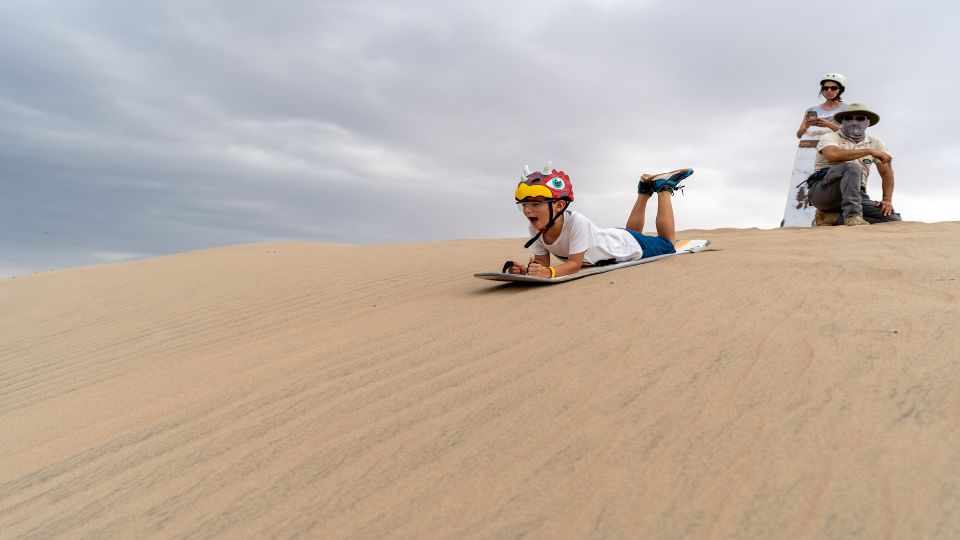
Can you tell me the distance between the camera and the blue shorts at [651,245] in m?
5.48

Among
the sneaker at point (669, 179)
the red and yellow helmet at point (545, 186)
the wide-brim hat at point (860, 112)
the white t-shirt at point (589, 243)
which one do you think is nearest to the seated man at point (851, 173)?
the wide-brim hat at point (860, 112)

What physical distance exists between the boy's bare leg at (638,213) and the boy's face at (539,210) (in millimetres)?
1348

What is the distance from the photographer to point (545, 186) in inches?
182

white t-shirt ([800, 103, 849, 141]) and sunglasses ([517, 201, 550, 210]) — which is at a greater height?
white t-shirt ([800, 103, 849, 141])

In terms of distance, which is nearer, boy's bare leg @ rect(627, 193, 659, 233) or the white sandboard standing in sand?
boy's bare leg @ rect(627, 193, 659, 233)

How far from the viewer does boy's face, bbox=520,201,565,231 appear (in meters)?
4.69

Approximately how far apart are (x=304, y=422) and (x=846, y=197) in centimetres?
675

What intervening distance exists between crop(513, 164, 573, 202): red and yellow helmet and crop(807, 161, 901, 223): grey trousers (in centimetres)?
427

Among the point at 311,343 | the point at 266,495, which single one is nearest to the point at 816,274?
the point at 311,343

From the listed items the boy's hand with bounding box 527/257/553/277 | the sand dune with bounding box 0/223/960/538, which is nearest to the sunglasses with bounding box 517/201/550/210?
the boy's hand with bounding box 527/257/553/277

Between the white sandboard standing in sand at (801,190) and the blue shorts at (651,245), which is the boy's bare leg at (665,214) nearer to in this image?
the blue shorts at (651,245)

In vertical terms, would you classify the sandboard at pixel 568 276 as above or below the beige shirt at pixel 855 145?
below

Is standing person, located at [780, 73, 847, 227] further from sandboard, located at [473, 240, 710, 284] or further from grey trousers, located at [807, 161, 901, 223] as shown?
sandboard, located at [473, 240, 710, 284]

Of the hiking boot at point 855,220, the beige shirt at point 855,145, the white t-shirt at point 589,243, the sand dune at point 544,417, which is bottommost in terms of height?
the sand dune at point 544,417
